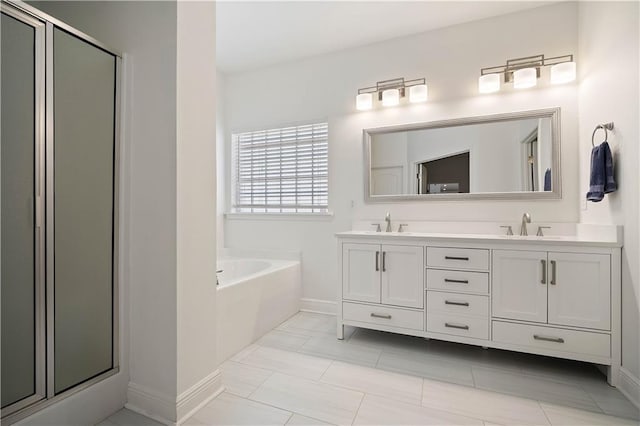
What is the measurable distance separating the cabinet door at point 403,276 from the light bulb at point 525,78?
4.96ft

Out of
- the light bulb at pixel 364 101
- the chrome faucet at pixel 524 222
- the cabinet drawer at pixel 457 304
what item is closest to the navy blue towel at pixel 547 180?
the chrome faucet at pixel 524 222

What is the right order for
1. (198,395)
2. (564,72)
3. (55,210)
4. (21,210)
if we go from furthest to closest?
1. (564,72)
2. (198,395)
3. (55,210)
4. (21,210)

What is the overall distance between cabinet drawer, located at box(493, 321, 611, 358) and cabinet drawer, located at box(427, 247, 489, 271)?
1.29 feet

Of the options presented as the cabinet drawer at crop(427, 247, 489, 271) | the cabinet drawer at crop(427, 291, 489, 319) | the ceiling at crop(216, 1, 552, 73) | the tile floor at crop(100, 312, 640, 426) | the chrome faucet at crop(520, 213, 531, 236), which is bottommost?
the tile floor at crop(100, 312, 640, 426)

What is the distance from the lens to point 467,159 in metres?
2.69

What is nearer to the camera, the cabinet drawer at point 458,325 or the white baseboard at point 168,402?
the white baseboard at point 168,402

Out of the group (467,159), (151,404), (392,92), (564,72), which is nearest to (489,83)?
(564,72)

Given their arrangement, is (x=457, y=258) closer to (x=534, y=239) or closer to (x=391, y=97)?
(x=534, y=239)

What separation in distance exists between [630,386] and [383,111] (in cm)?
251

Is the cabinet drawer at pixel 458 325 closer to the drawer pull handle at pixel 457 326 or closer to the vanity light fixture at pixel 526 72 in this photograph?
the drawer pull handle at pixel 457 326

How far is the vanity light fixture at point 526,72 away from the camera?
7.71 feet

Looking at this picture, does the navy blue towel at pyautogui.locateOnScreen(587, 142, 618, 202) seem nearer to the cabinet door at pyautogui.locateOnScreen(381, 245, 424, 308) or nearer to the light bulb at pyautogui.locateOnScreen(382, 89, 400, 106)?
the cabinet door at pyautogui.locateOnScreen(381, 245, 424, 308)

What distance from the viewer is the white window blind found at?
10.7 ft

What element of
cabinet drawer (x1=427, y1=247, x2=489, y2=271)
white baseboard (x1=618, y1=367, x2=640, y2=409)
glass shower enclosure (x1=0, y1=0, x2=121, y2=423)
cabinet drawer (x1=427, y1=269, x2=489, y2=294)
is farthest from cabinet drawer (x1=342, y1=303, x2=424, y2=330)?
glass shower enclosure (x1=0, y1=0, x2=121, y2=423)
